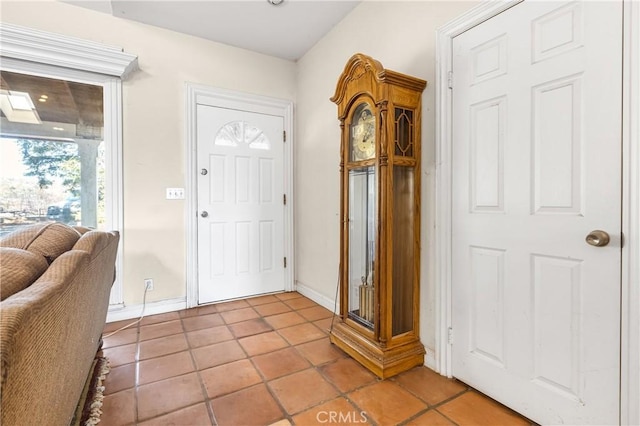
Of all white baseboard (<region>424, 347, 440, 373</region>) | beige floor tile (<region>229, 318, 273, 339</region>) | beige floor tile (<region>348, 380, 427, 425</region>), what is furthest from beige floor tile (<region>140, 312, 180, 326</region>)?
white baseboard (<region>424, 347, 440, 373</region>)

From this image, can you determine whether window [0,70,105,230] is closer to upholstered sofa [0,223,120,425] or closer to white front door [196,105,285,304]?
white front door [196,105,285,304]

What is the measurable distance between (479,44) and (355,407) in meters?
1.95

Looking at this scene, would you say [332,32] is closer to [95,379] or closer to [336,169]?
[336,169]

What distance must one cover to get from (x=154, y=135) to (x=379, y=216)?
2217 millimetres

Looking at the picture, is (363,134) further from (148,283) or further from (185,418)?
(148,283)

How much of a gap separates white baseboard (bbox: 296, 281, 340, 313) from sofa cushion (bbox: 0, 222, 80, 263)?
2.04 meters

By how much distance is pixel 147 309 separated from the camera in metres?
2.78

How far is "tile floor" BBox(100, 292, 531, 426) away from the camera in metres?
1.45

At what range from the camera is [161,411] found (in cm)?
150

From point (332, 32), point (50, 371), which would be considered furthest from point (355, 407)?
point (332, 32)

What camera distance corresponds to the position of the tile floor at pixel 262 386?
145 cm

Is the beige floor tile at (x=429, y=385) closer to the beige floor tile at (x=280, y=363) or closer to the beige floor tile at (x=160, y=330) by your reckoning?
the beige floor tile at (x=280, y=363)

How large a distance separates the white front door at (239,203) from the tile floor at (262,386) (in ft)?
2.50

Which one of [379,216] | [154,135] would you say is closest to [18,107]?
[154,135]
